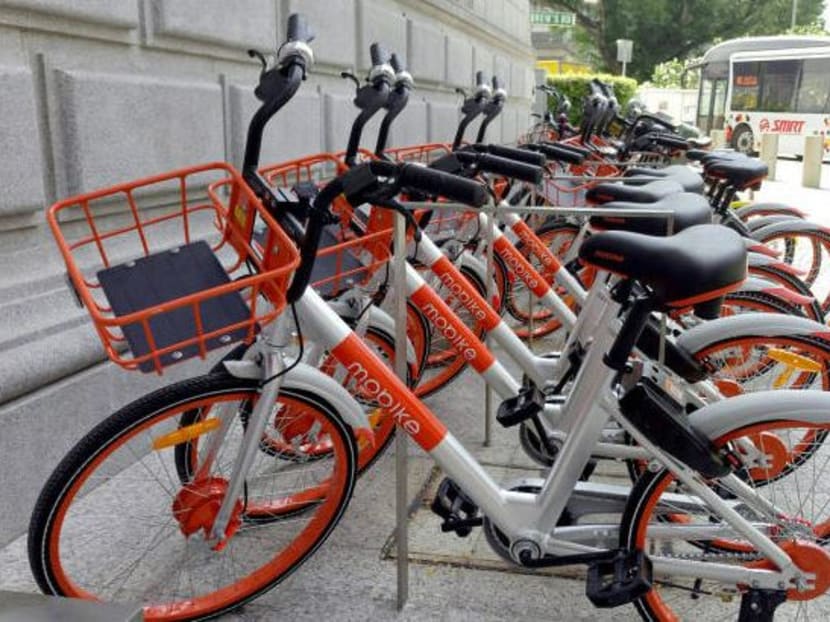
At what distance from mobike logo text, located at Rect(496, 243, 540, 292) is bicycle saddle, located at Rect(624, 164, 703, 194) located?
0.57 metres

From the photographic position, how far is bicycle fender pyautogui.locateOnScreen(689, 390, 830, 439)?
2.12 meters

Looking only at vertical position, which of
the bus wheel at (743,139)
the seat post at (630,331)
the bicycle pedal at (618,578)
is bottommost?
the bus wheel at (743,139)

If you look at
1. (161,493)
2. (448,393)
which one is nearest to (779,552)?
(161,493)

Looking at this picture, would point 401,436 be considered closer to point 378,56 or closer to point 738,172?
point 378,56

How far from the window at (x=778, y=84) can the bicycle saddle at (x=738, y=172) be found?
19596mm

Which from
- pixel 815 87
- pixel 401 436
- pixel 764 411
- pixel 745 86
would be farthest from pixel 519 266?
pixel 745 86

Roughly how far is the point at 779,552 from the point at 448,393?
2369 mm

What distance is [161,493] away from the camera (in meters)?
2.93

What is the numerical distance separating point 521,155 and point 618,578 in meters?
1.61

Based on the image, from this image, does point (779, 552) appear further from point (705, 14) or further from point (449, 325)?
point (705, 14)

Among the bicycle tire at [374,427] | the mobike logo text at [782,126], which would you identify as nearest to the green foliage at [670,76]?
the mobike logo text at [782,126]

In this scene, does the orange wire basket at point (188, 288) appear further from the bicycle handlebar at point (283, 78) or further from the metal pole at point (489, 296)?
the metal pole at point (489, 296)

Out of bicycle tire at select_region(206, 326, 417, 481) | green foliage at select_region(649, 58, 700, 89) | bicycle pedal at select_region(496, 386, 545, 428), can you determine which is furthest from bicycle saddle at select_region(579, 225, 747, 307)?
green foliage at select_region(649, 58, 700, 89)

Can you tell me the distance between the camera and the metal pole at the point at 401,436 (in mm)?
2438
